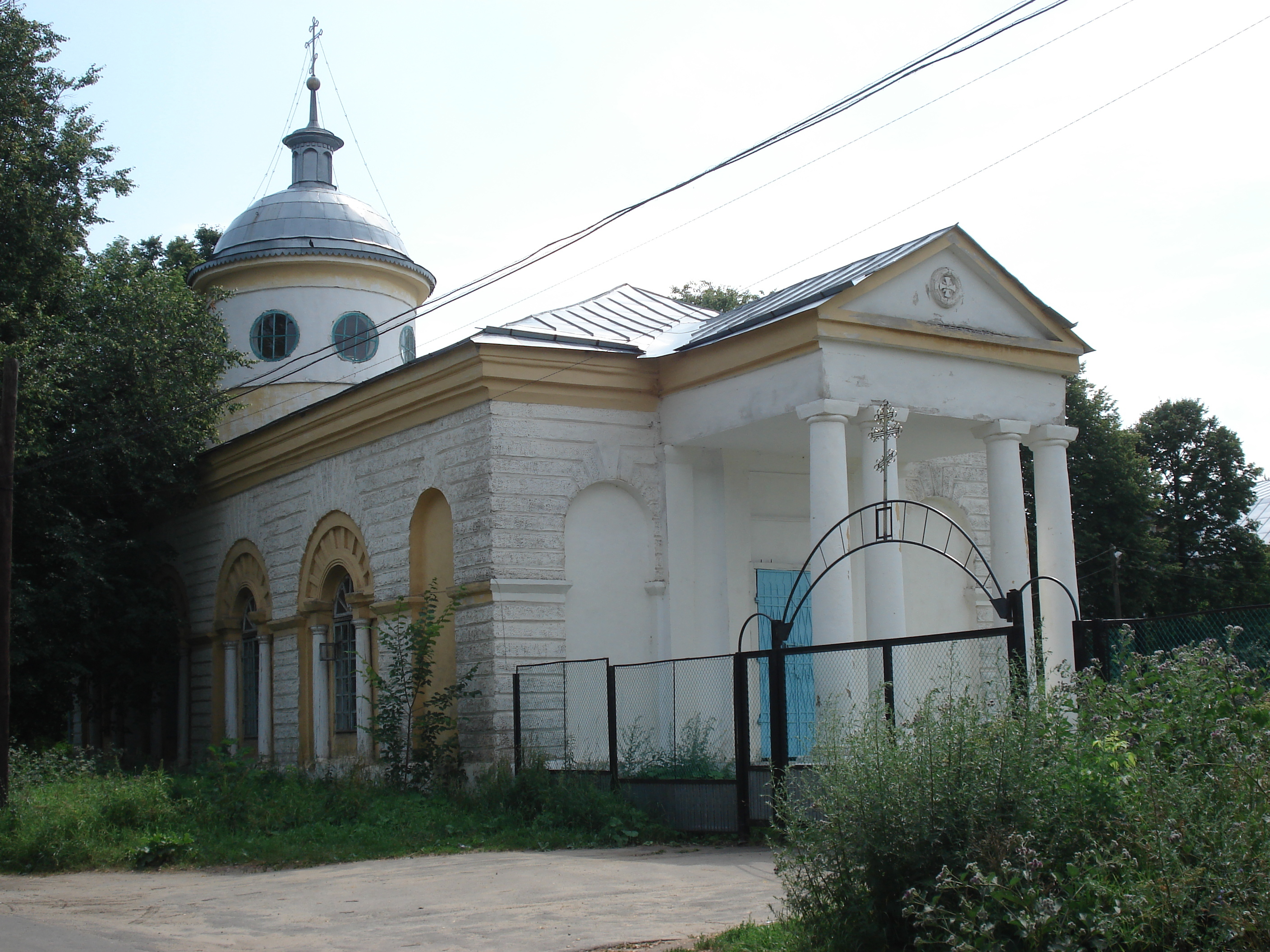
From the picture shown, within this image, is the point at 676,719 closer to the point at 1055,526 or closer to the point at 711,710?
the point at 711,710

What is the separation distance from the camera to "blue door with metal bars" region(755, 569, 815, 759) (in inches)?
592

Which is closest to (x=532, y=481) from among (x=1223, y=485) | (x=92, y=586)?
(x=92, y=586)

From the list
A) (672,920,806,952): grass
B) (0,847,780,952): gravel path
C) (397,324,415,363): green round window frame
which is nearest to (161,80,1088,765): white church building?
(0,847,780,952): gravel path

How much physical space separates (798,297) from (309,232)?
12220mm

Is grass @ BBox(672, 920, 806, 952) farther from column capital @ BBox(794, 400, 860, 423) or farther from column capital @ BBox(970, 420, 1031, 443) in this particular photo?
column capital @ BBox(970, 420, 1031, 443)

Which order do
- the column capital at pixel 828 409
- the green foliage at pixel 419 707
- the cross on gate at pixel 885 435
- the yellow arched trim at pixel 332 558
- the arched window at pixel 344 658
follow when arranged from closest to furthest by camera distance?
the cross on gate at pixel 885 435, the column capital at pixel 828 409, the green foliage at pixel 419 707, the yellow arched trim at pixel 332 558, the arched window at pixel 344 658

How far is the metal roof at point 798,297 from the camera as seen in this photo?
47.9 ft

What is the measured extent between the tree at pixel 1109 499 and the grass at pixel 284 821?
24.7 m

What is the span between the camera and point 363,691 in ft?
57.9

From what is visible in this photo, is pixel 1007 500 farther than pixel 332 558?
No

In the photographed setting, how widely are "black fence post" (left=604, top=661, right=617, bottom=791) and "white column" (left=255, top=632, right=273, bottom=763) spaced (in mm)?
8330

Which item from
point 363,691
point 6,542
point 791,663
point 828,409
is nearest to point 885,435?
point 828,409

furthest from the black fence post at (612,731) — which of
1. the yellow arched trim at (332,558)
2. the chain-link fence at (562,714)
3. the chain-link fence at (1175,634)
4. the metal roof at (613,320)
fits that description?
the chain-link fence at (1175,634)

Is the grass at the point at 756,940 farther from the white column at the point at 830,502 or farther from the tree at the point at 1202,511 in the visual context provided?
the tree at the point at 1202,511
